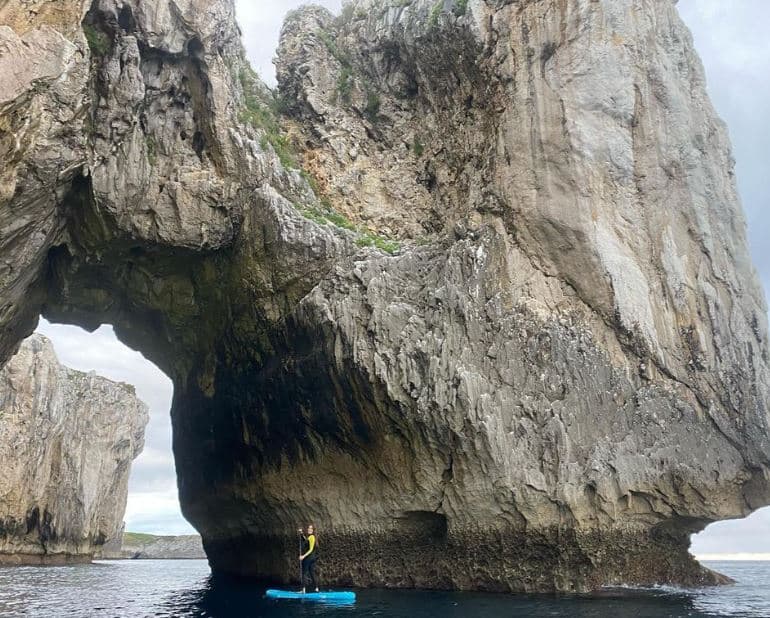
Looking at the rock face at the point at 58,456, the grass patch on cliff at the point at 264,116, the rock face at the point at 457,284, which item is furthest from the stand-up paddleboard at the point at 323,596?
the rock face at the point at 58,456

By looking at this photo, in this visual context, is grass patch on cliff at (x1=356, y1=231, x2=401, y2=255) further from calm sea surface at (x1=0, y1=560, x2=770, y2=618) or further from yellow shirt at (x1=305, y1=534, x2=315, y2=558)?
calm sea surface at (x1=0, y1=560, x2=770, y2=618)

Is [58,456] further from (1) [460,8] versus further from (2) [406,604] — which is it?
(1) [460,8]

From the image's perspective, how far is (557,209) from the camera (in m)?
19.6

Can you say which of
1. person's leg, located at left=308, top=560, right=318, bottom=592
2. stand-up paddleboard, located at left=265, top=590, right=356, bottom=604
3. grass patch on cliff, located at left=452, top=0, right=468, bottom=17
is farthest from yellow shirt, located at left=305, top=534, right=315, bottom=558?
grass patch on cliff, located at left=452, top=0, right=468, bottom=17

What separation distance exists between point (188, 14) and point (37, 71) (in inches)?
271

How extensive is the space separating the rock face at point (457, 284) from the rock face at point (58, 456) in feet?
85.9

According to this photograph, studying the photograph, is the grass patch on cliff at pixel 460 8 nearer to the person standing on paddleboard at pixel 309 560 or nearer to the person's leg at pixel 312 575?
the person standing on paddleboard at pixel 309 560

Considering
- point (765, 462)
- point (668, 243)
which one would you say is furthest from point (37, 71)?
point (765, 462)

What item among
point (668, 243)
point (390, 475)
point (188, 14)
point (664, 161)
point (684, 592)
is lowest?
point (684, 592)

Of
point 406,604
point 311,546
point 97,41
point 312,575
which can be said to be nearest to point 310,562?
point 312,575

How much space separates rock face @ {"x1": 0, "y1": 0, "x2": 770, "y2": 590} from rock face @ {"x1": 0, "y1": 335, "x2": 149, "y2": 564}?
85.9ft

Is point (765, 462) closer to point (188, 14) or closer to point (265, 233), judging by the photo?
point (265, 233)

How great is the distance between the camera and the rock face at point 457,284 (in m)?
17.9

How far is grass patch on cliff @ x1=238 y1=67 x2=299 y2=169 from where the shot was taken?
22.0 meters
